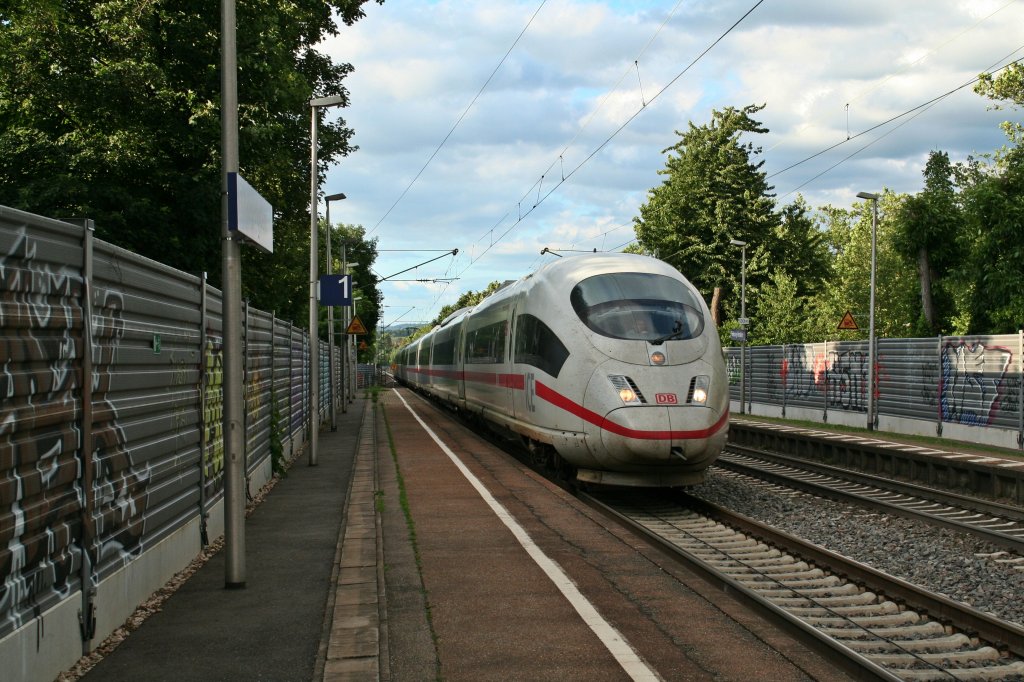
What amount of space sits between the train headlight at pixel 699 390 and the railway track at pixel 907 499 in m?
2.83

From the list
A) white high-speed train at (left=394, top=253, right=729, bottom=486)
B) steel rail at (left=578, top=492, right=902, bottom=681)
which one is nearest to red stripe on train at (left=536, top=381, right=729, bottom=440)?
white high-speed train at (left=394, top=253, right=729, bottom=486)

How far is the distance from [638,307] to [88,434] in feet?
25.2

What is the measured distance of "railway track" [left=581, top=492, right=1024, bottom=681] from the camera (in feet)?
18.9

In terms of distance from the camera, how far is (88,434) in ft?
18.2

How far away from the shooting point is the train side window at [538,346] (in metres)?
12.5

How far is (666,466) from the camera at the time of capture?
11461 millimetres

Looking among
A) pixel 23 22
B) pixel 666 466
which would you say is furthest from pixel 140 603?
pixel 23 22

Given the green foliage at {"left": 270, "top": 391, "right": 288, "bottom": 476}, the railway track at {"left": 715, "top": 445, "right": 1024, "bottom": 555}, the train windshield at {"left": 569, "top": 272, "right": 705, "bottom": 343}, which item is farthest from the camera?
the green foliage at {"left": 270, "top": 391, "right": 288, "bottom": 476}

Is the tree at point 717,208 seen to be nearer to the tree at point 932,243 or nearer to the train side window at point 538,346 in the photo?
the tree at point 932,243

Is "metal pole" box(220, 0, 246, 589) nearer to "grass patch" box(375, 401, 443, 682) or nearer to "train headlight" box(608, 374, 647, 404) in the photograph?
"grass patch" box(375, 401, 443, 682)

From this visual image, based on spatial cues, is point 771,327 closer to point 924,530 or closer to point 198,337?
point 924,530

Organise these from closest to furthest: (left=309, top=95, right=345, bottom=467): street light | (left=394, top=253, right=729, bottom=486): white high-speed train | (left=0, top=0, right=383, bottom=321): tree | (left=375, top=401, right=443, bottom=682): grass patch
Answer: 1. (left=375, top=401, right=443, bottom=682): grass patch
2. (left=394, top=253, right=729, bottom=486): white high-speed train
3. (left=309, top=95, right=345, bottom=467): street light
4. (left=0, top=0, right=383, bottom=321): tree

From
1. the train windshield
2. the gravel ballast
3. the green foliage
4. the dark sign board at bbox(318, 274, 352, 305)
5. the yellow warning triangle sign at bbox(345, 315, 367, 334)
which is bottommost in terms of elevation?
the gravel ballast

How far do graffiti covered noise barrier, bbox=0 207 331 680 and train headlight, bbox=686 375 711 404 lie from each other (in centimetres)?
531
